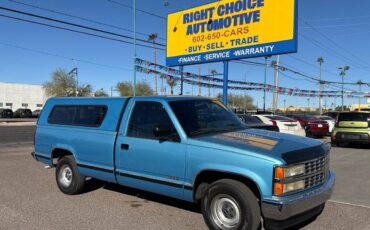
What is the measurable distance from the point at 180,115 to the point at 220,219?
5.26 feet

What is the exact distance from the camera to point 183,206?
6.62m

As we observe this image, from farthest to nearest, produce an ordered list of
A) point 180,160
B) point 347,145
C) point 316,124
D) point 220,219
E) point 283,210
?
point 316,124 < point 347,145 < point 180,160 < point 220,219 < point 283,210

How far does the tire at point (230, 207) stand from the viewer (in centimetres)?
481

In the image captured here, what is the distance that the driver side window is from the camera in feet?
19.8

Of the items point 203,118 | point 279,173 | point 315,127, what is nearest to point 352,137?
point 315,127

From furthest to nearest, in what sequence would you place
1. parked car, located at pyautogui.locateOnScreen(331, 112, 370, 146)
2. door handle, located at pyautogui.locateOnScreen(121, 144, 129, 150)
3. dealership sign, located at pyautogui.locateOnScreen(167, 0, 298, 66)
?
dealership sign, located at pyautogui.locateOnScreen(167, 0, 298, 66) → parked car, located at pyautogui.locateOnScreen(331, 112, 370, 146) → door handle, located at pyautogui.locateOnScreen(121, 144, 129, 150)

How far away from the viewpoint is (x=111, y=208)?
6543mm

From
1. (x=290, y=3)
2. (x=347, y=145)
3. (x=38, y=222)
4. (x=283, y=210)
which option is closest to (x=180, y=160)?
(x=283, y=210)

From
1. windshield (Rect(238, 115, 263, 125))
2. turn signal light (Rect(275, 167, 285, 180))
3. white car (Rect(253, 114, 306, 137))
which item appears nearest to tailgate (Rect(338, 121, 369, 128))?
white car (Rect(253, 114, 306, 137))

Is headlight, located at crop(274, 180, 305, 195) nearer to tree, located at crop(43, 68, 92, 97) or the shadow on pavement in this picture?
the shadow on pavement

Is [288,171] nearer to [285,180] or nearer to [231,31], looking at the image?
[285,180]

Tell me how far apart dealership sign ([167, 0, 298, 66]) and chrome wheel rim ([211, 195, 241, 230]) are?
12467 millimetres

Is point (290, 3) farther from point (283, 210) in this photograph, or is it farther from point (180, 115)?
point (283, 210)

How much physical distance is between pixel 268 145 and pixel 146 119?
2.08 metres
